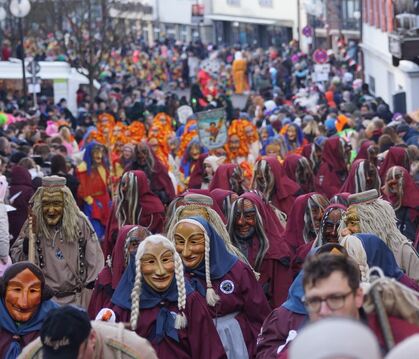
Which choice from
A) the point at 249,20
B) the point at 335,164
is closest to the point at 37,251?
the point at 335,164

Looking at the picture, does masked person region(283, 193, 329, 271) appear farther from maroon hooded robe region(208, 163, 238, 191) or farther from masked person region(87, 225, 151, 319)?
maroon hooded robe region(208, 163, 238, 191)

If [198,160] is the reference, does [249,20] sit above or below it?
above

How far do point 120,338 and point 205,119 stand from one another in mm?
15967

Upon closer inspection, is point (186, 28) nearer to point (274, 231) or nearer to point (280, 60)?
point (280, 60)

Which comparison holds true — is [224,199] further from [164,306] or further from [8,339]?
[8,339]

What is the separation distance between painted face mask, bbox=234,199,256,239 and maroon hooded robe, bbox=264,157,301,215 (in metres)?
3.45

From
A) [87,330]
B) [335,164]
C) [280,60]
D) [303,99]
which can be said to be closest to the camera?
[87,330]

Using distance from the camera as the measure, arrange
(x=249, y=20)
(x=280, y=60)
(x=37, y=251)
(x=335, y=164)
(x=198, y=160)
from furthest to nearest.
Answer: (x=249, y=20) < (x=280, y=60) < (x=198, y=160) < (x=335, y=164) < (x=37, y=251)

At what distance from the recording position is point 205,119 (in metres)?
22.3

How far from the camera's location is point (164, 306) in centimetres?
885

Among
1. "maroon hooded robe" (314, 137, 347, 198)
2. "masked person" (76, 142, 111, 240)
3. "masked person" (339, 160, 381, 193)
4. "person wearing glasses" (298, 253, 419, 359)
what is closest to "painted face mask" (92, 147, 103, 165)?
"masked person" (76, 142, 111, 240)

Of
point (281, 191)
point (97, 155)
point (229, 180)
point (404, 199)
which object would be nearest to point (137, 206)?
point (229, 180)

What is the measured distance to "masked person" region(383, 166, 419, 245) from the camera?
13.4 meters

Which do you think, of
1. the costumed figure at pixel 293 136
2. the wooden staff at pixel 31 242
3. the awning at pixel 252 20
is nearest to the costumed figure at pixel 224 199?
the wooden staff at pixel 31 242
